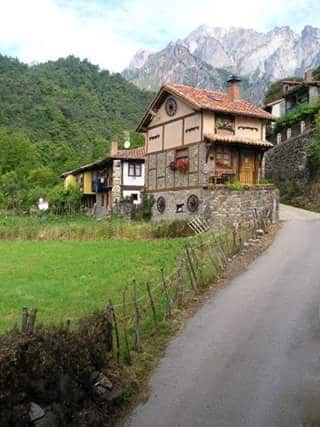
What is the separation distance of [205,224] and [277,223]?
438cm

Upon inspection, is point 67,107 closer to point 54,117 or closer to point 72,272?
point 54,117

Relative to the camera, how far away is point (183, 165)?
30156 mm

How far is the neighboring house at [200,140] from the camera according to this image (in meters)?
29.2

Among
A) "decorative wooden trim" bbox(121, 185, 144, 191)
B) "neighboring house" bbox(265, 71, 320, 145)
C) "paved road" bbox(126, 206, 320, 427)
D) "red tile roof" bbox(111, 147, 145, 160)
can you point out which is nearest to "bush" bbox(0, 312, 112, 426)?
"paved road" bbox(126, 206, 320, 427)

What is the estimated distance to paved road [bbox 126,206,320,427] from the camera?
8109mm

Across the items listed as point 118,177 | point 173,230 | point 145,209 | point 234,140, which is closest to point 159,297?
point 173,230

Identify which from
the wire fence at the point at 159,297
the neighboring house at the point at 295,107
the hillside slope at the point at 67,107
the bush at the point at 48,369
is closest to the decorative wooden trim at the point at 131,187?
the neighboring house at the point at 295,107

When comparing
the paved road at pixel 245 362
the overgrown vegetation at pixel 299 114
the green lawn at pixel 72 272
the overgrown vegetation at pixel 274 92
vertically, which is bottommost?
the paved road at pixel 245 362

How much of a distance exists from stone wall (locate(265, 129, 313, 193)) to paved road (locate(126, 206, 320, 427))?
Answer: 1022 inches

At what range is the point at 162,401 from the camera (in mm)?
8609

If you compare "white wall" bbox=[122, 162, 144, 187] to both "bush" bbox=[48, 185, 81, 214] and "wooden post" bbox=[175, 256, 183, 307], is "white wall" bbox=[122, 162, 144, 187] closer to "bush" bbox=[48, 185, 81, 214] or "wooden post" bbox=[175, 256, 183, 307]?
"bush" bbox=[48, 185, 81, 214]

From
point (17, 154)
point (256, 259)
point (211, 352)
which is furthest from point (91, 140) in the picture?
point (211, 352)

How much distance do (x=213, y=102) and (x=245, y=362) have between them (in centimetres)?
2311

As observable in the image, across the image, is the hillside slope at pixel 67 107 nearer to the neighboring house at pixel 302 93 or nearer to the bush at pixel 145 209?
the neighboring house at pixel 302 93
